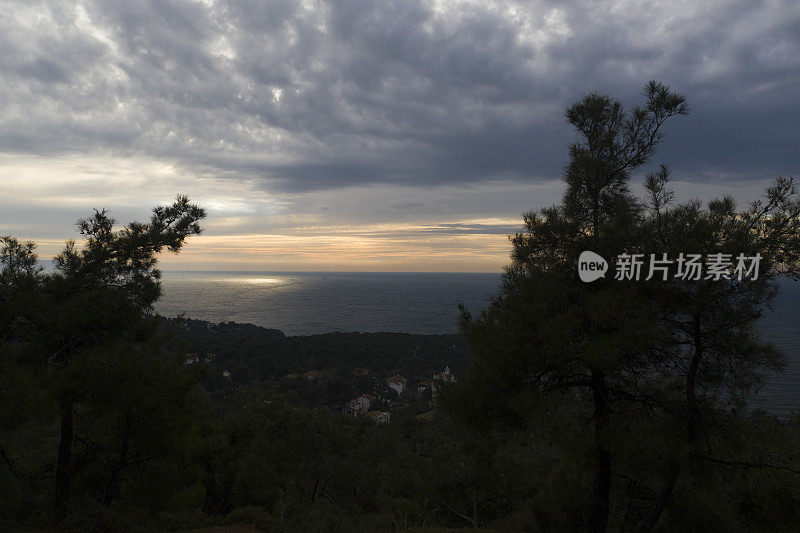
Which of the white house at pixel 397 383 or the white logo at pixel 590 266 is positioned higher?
the white logo at pixel 590 266

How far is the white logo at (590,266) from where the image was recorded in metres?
5.91

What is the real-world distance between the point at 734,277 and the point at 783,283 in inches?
35.5

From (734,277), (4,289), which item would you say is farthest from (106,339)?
(734,277)

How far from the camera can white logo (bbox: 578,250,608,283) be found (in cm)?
591

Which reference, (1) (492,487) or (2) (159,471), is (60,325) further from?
(1) (492,487)

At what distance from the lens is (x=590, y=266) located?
19.8 feet

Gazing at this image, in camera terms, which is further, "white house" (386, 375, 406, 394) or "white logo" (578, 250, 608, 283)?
"white house" (386, 375, 406, 394)

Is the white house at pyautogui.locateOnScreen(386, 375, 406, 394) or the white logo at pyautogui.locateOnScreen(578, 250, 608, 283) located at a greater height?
the white logo at pyautogui.locateOnScreen(578, 250, 608, 283)

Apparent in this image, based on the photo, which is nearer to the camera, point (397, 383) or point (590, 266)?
point (590, 266)

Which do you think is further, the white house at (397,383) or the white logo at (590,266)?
the white house at (397,383)

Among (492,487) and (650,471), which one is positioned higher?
(650,471)

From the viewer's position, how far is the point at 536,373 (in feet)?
21.1

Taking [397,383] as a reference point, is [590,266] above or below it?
above

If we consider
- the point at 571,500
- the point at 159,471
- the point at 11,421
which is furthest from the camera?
the point at 159,471
